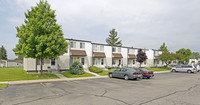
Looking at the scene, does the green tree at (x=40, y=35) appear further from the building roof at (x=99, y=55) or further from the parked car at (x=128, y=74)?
the building roof at (x=99, y=55)

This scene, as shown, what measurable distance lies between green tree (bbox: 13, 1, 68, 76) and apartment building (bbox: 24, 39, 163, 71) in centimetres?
440

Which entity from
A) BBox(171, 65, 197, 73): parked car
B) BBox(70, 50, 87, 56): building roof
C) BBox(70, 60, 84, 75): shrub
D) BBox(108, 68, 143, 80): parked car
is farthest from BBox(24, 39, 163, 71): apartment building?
BBox(171, 65, 197, 73): parked car

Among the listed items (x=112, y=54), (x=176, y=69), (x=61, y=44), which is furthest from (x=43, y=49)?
(x=176, y=69)

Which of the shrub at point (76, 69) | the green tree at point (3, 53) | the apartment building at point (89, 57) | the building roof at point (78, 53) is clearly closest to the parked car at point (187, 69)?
the apartment building at point (89, 57)

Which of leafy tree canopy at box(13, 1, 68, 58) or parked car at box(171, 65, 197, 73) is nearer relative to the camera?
leafy tree canopy at box(13, 1, 68, 58)

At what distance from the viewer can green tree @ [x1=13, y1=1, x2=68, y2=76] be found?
15.3m

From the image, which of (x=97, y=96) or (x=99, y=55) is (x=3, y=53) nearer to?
(x=99, y=55)

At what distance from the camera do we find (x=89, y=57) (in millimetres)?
26922

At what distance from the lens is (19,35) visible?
15.6m

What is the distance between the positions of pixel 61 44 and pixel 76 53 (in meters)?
6.96

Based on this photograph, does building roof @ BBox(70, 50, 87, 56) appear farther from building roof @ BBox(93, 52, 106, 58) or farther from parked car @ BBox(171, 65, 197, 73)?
parked car @ BBox(171, 65, 197, 73)

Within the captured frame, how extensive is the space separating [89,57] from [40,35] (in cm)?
1244

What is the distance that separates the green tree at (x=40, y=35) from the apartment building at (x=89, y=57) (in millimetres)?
4404

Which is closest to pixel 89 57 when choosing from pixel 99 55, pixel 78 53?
pixel 99 55
